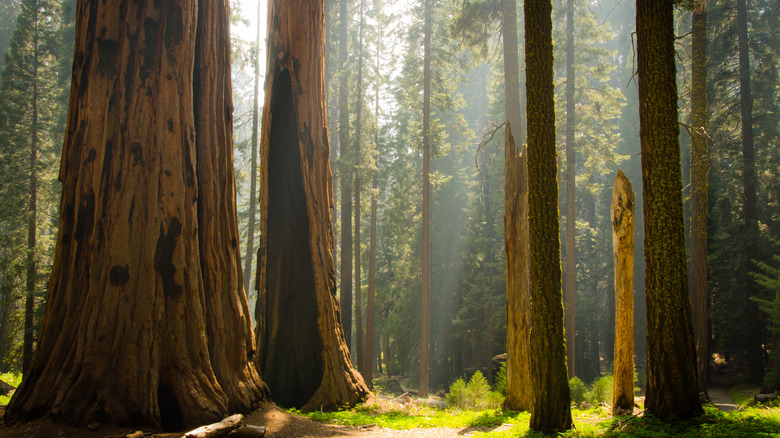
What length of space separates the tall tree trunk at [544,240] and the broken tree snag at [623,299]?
2808mm

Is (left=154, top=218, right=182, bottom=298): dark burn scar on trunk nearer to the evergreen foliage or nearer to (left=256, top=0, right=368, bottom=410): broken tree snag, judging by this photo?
(left=256, top=0, right=368, bottom=410): broken tree snag

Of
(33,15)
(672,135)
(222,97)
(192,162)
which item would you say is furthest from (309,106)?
(33,15)

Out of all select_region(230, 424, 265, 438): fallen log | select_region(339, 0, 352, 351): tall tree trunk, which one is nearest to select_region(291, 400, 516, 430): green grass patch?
select_region(230, 424, 265, 438): fallen log

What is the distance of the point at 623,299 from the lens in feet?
26.7

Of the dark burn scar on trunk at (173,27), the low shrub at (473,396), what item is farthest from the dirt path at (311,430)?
the low shrub at (473,396)

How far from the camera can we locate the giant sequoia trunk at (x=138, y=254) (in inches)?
185

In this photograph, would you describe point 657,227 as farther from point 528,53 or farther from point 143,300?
point 143,300

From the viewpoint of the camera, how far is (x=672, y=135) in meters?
5.69

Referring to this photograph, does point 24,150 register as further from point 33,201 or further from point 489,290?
point 489,290

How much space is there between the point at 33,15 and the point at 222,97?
19.8 meters

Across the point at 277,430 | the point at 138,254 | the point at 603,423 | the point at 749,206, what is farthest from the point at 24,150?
the point at 749,206

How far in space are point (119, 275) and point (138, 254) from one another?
285mm

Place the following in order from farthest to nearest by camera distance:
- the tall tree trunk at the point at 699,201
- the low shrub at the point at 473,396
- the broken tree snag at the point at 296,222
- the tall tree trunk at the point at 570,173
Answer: the tall tree trunk at the point at 570,173, the low shrub at the point at 473,396, the tall tree trunk at the point at 699,201, the broken tree snag at the point at 296,222

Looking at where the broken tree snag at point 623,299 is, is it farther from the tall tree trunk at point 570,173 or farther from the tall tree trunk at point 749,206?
the tall tree trunk at point 749,206
